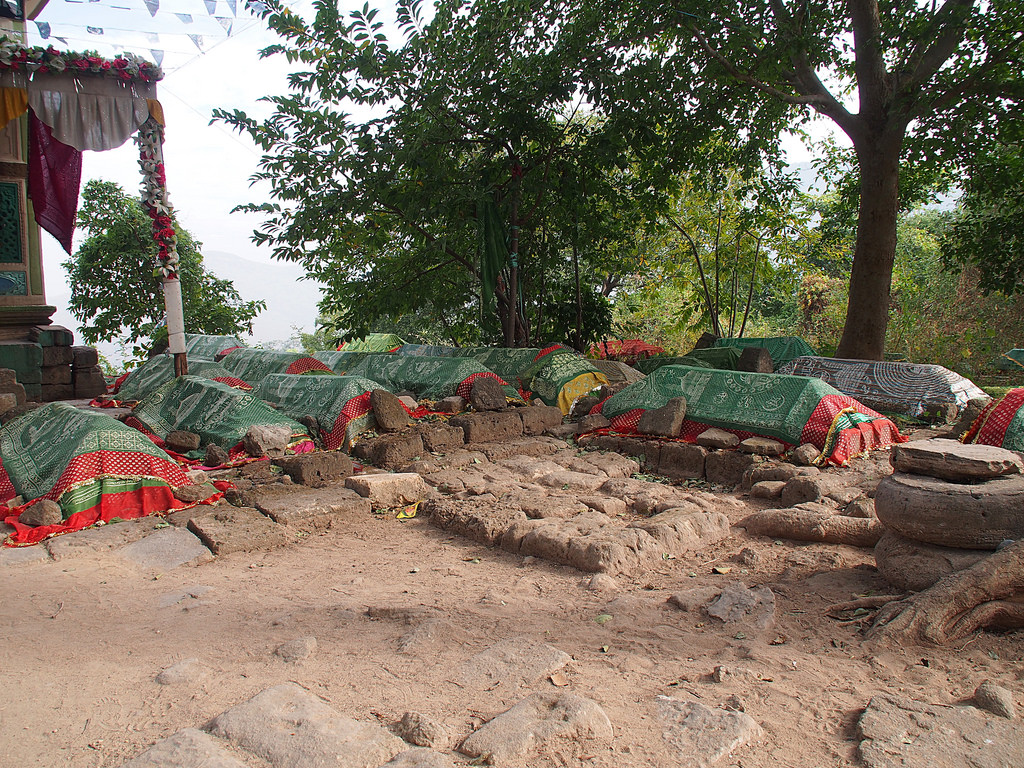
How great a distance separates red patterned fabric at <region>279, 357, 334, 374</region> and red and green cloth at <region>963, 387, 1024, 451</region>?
23.9 ft

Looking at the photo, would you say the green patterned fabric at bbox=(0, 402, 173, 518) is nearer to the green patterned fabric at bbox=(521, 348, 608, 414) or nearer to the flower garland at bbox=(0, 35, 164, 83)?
the flower garland at bbox=(0, 35, 164, 83)

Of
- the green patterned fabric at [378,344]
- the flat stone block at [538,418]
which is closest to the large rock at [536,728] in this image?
the flat stone block at [538,418]

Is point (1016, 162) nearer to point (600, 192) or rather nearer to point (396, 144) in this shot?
point (600, 192)

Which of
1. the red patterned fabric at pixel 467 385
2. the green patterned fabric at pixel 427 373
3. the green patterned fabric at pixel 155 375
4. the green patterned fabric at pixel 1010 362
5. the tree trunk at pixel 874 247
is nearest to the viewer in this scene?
the red patterned fabric at pixel 467 385

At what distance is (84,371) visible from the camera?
927 cm

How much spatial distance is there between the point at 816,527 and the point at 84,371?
9619 millimetres

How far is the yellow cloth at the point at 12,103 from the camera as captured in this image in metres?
7.16

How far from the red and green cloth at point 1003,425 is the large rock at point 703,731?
3854 millimetres

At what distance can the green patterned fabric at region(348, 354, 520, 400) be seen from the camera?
24.6 feet

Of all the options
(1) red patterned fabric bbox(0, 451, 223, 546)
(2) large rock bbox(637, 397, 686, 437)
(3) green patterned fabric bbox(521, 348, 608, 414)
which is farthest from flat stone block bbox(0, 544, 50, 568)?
(3) green patterned fabric bbox(521, 348, 608, 414)

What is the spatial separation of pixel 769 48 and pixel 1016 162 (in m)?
3.56

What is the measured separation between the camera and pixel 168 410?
6.72 m

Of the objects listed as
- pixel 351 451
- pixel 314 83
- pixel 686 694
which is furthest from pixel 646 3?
pixel 686 694

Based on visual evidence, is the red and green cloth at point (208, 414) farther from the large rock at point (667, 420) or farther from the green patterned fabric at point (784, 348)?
the green patterned fabric at point (784, 348)
